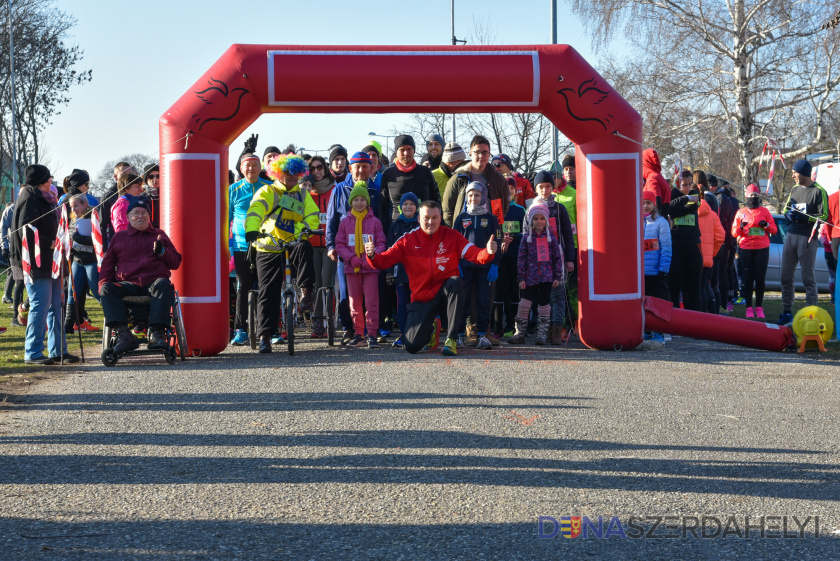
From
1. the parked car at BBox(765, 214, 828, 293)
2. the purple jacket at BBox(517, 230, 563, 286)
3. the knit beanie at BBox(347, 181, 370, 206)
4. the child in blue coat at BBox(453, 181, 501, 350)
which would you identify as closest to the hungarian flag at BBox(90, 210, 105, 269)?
the knit beanie at BBox(347, 181, 370, 206)

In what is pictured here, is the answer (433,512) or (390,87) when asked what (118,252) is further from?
(433,512)

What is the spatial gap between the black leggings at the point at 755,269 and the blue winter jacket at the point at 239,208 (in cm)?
752

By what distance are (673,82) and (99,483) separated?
27.2 meters

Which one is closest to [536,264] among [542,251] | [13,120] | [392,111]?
[542,251]

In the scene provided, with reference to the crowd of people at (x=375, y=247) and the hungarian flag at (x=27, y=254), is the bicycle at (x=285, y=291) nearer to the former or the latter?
the crowd of people at (x=375, y=247)

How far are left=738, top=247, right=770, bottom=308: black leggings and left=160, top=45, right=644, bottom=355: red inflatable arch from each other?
483 centimetres

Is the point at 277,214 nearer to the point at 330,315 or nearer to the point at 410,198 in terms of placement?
the point at 330,315

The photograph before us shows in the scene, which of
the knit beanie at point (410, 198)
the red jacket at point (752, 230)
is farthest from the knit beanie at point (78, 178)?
the red jacket at point (752, 230)

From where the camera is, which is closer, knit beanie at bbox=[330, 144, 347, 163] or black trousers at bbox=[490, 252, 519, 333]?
black trousers at bbox=[490, 252, 519, 333]

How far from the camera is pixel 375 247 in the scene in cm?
1046

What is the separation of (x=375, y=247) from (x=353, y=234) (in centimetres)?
33

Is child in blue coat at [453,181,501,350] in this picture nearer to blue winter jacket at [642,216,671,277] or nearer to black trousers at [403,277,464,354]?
black trousers at [403,277,464,354]

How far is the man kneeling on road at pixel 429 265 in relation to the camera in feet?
32.8

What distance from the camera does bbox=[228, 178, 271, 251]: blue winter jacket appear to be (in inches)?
428
